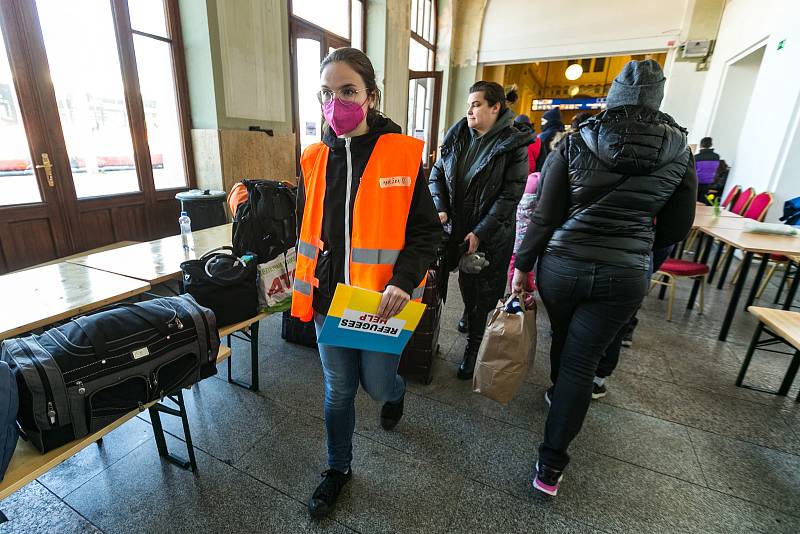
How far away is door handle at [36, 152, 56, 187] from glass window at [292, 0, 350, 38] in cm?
338

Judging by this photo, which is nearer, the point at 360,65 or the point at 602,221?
the point at 360,65

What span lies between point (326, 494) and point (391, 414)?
20.1 inches

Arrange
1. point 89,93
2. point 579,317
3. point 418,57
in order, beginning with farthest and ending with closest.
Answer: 1. point 418,57
2. point 89,93
3. point 579,317

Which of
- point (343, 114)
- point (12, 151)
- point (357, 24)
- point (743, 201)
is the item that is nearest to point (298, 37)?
point (357, 24)

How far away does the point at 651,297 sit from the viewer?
3.70 m

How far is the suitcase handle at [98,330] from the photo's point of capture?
1.15 meters

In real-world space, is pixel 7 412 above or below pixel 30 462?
above

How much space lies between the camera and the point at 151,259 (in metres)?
2.13

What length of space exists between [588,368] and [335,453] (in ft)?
3.21

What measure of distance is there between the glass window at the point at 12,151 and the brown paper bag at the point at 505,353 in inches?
140

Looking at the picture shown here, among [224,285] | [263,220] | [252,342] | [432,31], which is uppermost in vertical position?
[432,31]

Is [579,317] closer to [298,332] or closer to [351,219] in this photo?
[351,219]

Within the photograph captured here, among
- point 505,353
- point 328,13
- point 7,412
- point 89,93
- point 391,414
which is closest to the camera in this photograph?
point 7,412

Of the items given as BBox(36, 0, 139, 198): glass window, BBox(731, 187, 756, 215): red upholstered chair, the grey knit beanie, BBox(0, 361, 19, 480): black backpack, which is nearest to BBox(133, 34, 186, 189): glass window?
BBox(36, 0, 139, 198): glass window
